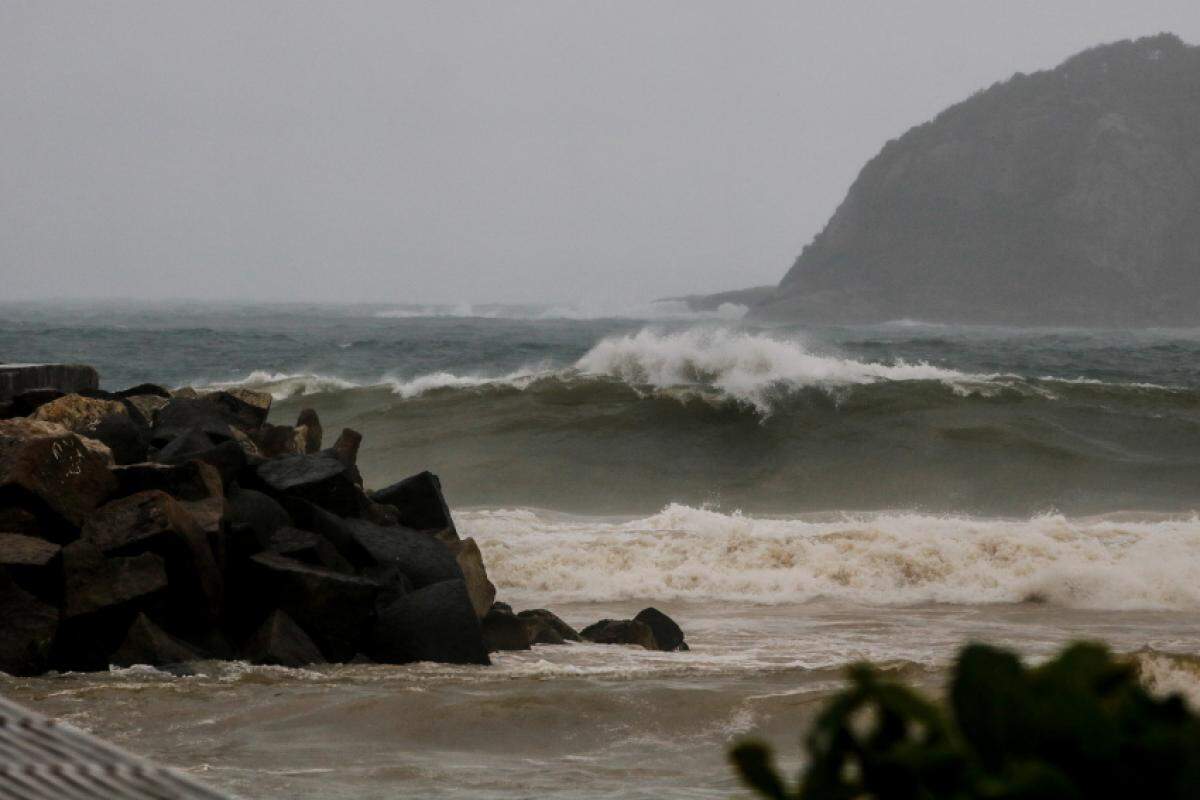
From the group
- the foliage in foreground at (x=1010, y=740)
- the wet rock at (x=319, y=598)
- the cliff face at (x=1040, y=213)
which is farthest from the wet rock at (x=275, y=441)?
the cliff face at (x=1040, y=213)

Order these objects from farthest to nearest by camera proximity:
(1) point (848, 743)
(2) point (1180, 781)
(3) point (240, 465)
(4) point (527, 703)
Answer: (3) point (240, 465), (4) point (527, 703), (1) point (848, 743), (2) point (1180, 781)

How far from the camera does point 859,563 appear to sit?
13.7m

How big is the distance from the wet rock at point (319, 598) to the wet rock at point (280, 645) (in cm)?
11

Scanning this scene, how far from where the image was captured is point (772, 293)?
617 ft

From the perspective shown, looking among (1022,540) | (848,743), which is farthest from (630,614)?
(848,743)

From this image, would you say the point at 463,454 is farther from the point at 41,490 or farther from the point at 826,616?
the point at 41,490

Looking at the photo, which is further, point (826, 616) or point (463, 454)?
point (463, 454)

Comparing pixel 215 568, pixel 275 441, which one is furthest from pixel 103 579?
pixel 275 441

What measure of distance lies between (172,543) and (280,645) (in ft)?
2.60

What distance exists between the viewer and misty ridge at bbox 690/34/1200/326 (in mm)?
164000

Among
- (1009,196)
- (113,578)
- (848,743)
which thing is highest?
(1009,196)

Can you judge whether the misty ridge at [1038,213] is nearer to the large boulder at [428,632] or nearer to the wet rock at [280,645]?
the large boulder at [428,632]

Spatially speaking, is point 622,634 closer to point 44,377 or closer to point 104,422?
point 104,422

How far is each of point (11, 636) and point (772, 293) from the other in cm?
18240
